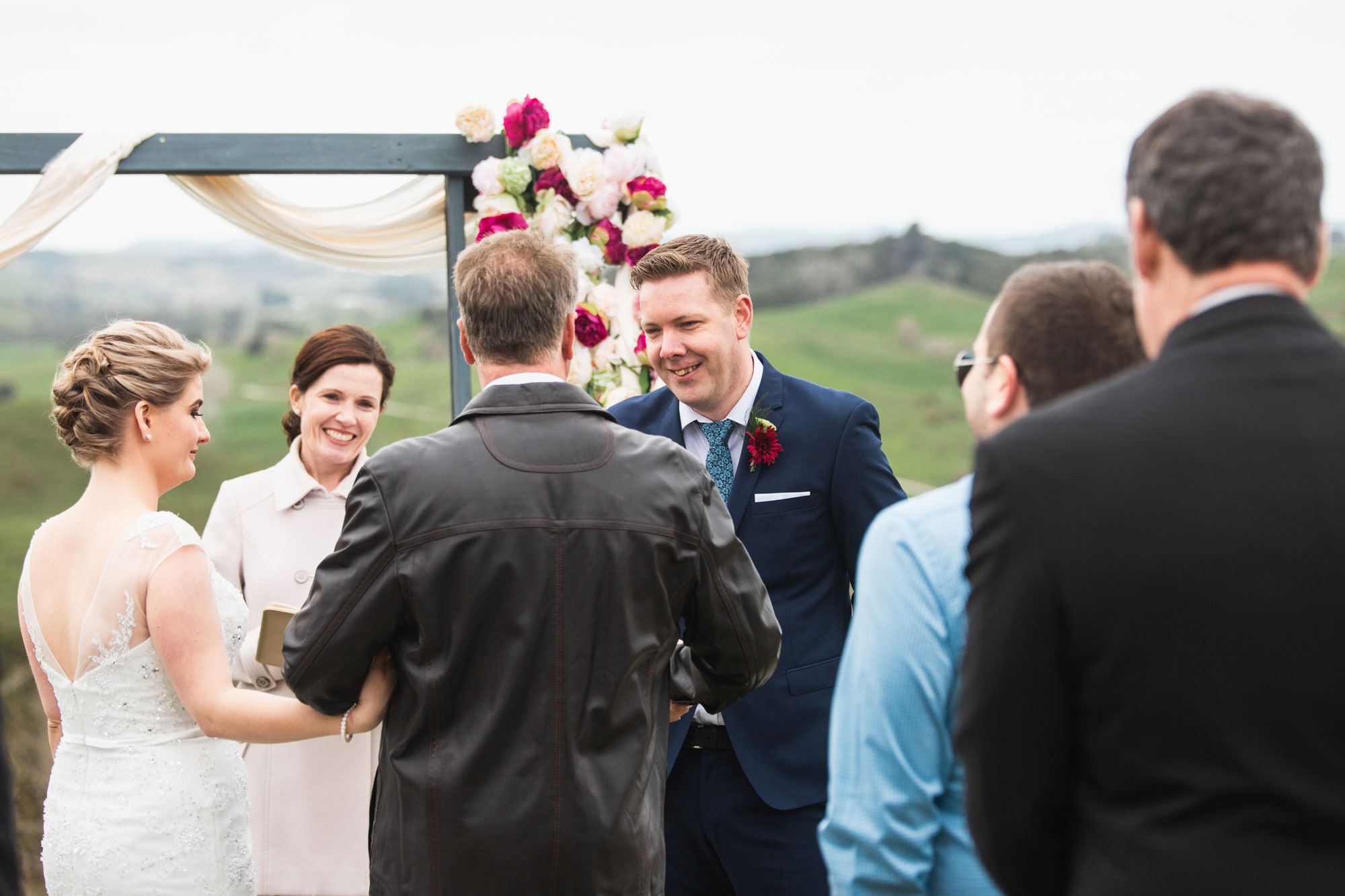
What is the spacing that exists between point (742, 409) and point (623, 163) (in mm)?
1853

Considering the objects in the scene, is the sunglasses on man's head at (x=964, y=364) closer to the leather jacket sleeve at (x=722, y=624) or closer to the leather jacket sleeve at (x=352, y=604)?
the leather jacket sleeve at (x=722, y=624)

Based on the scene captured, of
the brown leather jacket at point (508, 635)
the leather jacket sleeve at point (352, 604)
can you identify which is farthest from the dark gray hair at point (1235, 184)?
the leather jacket sleeve at point (352, 604)

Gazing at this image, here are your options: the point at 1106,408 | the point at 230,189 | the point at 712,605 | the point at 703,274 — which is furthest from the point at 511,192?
the point at 1106,408

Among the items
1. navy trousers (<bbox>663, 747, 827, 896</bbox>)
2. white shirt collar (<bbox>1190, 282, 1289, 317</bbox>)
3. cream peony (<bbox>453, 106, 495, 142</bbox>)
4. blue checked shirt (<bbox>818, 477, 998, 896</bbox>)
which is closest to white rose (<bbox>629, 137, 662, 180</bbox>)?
cream peony (<bbox>453, 106, 495, 142</bbox>)

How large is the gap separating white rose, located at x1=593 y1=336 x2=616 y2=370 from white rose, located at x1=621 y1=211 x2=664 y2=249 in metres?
0.43

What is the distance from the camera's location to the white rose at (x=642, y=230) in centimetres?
434

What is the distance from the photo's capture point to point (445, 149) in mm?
4438

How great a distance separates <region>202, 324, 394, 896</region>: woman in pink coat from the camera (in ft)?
11.2

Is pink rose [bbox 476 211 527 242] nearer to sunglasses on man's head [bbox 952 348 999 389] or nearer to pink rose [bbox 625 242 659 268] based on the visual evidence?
pink rose [bbox 625 242 659 268]

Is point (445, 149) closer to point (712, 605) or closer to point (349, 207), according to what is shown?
point (349, 207)

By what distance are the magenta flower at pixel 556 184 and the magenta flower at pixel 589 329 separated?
0.53 meters

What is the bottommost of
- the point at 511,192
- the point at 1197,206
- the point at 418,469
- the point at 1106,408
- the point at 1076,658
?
the point at 1076,658

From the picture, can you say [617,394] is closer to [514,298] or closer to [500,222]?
[500,222]

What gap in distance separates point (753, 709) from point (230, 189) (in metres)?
3.33
